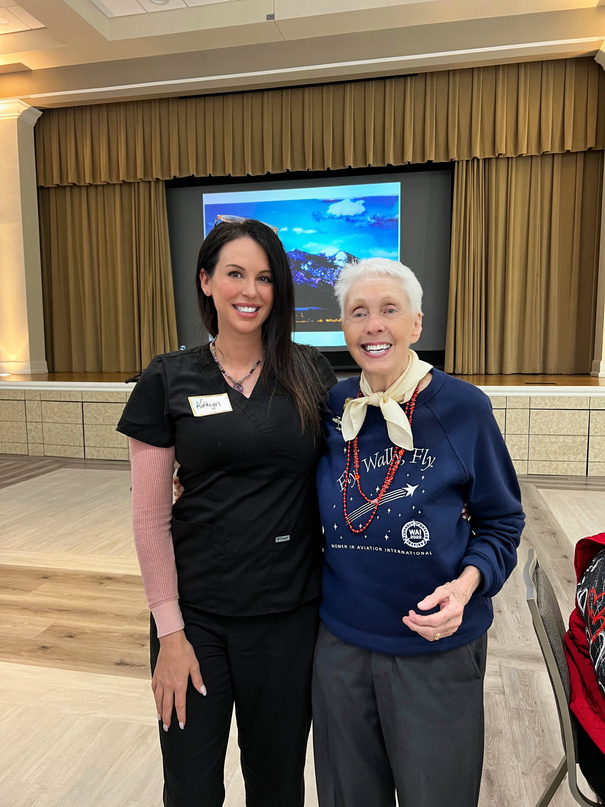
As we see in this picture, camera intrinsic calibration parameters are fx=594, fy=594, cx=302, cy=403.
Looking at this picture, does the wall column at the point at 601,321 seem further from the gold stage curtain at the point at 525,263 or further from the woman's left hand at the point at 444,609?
the woman's left hand at the point at 444,609

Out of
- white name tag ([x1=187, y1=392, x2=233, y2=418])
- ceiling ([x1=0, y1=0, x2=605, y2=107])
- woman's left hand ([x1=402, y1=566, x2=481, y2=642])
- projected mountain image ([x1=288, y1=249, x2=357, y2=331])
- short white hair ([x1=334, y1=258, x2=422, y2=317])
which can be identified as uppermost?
ceiling ([x1=0, y1=0, x2=605, y2=107])

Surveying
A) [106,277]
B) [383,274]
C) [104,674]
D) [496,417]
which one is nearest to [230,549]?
[383,274]

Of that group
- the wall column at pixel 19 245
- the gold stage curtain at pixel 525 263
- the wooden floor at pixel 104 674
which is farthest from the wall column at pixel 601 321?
the wall column at pixel 19 245

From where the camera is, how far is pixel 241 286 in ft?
4.04

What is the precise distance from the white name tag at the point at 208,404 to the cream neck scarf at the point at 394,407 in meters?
0.24

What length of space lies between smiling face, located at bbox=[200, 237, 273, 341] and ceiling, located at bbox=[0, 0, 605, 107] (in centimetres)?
532

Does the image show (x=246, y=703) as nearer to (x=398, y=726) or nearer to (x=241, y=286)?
(x=398, y=726)

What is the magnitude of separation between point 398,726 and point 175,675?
44 cm

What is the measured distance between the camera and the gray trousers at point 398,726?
3.52 feet

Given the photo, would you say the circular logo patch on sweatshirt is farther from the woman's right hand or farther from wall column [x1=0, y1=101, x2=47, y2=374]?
wall column [x1=0, y1=101, x2=47, y2=374]

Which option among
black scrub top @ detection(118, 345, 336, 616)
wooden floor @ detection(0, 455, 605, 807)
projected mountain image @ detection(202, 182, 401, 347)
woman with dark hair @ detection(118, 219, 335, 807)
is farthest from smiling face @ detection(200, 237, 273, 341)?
projected mountain image @ detection(202, 182, 401, 347)

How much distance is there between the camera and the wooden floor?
1785 millimetres

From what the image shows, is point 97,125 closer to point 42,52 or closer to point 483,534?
point 42,52

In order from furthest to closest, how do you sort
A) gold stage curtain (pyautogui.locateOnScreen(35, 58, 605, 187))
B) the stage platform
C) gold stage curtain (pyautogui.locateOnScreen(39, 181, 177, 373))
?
1. gold stage curtain (pyautogui.locateOnScreen(39, 181, 177, 373))
2. gold stage curtain (pyautogui.locateOnScreen(35, 58, 605, 187))
3. the stage platform
